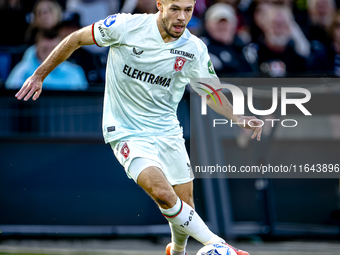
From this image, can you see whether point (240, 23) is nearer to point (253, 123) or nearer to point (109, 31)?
point (253, 123)

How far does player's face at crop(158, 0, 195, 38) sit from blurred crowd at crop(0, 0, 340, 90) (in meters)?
2.24

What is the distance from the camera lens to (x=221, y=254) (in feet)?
13.6

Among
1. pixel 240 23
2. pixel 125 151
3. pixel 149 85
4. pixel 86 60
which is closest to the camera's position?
pixel 125 151

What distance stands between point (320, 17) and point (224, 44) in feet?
6.93

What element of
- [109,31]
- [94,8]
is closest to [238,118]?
[109,31]

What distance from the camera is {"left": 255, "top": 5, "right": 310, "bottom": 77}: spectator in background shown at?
24.0ft

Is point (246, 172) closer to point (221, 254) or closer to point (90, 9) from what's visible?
point (221, 254)

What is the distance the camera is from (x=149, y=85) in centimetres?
452

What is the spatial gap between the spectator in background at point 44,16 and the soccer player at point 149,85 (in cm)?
277

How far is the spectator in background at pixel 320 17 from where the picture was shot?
7992 millimetres

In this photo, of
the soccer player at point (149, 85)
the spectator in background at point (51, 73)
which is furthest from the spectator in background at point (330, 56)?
the spectator in background at point (51, 73)

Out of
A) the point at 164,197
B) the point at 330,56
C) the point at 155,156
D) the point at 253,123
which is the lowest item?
the point at 164,197

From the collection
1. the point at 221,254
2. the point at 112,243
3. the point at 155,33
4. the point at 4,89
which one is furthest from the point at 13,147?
the point at 221,254

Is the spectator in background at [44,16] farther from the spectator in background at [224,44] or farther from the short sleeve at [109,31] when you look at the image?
the short sleeve at [109,31]
